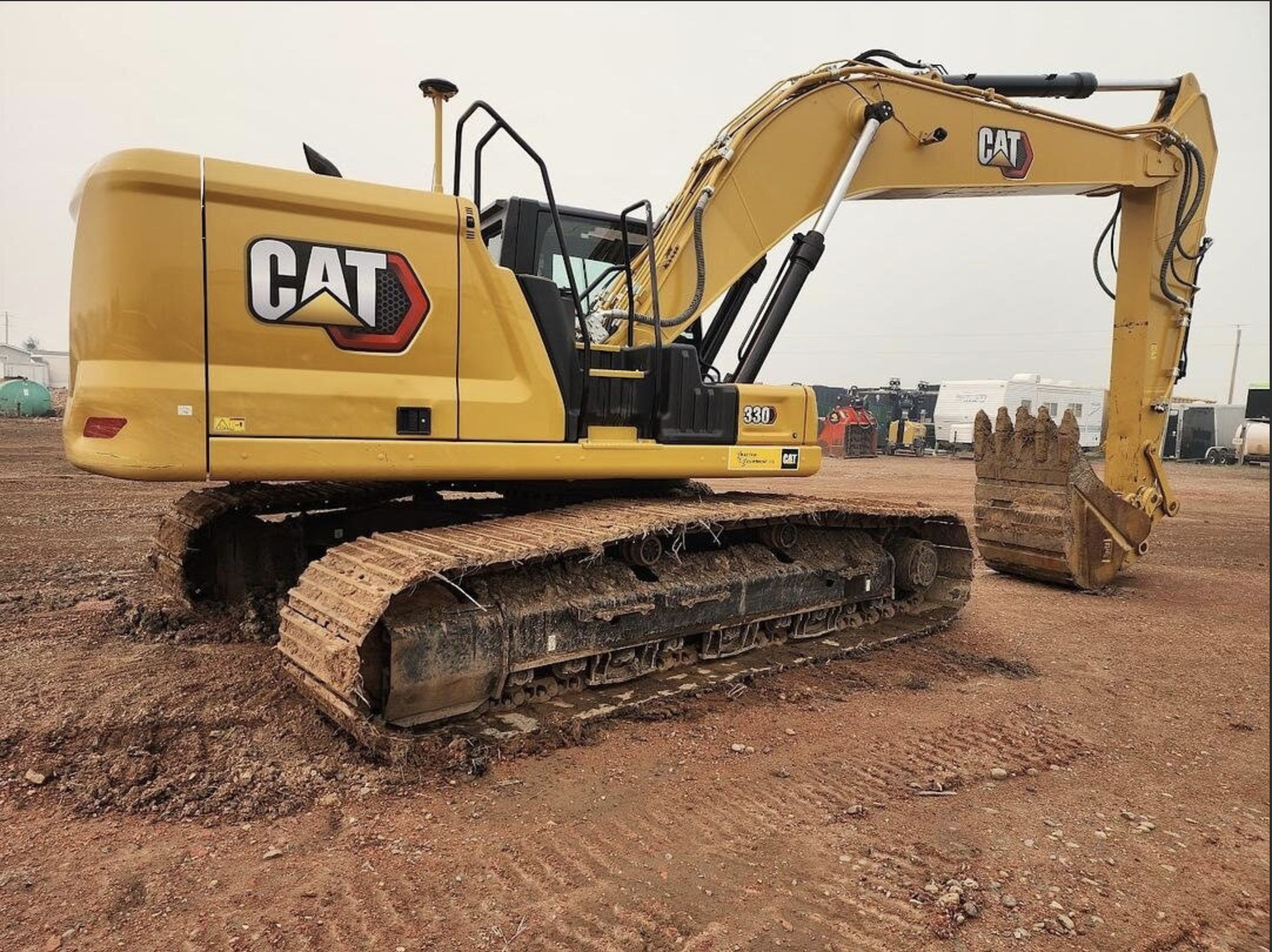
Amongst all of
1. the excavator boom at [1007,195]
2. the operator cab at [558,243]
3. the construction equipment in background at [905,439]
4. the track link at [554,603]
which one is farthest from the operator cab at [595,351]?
the construction equipment in background at [905,439]

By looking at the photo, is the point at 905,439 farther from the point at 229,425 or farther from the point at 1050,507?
the point at 229,425

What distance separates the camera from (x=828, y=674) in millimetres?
4902

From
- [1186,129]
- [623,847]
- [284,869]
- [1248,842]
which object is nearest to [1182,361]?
[1186,129]

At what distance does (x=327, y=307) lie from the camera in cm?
379

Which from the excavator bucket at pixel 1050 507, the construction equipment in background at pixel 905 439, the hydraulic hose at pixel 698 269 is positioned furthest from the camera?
the construction equipment in background at pixel 905 439

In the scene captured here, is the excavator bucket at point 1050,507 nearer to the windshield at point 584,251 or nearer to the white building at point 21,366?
the windshield at point 584,251

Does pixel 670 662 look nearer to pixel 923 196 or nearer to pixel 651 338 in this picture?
pixel 651 338

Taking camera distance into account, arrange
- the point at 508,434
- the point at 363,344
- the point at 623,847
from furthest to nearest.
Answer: the point at 508,434 → the point at 363,344 → the point at 623,847

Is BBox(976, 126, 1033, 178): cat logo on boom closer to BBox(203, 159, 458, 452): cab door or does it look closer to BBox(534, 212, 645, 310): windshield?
BBox(534, 212, 645, 310): windshield

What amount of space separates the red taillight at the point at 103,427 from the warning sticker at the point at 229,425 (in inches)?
13.2

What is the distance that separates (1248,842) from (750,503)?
281 centimetres

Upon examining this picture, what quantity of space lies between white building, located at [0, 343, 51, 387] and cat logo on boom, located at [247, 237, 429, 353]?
2319 inches

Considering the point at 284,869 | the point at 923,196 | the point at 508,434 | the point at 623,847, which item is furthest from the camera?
the point at 923,196

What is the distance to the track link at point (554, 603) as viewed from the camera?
11.6 feet
